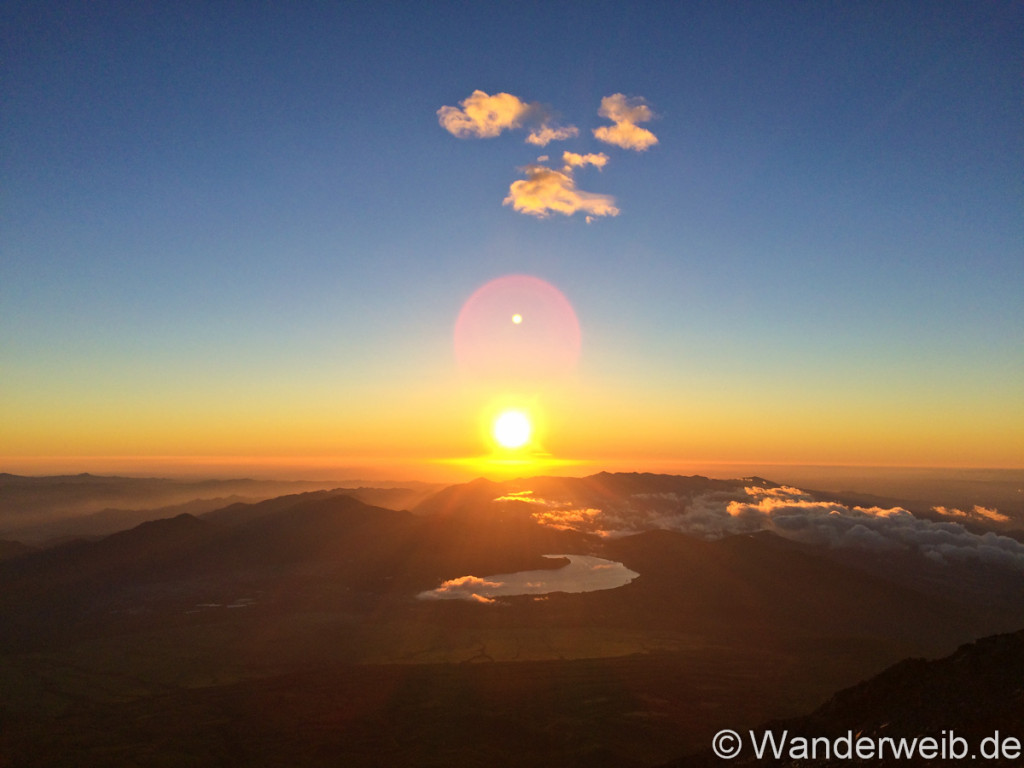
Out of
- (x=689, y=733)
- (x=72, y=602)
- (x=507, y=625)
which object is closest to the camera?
(x=689, y=733)

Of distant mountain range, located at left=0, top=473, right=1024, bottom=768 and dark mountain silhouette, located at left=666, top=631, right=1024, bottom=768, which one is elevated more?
dark mountain silhouette, located at left=666, top=631, right=1024, bottom=768

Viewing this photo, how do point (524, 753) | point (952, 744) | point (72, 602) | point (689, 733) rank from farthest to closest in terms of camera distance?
point (72, 602) < point (689, 733) < point (524, 753) < point (952, 744)

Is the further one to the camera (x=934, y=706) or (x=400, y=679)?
(x=400, y=679)

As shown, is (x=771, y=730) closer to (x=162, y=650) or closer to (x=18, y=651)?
(x=162, y=650)

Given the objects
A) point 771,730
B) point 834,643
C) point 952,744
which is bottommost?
point 834,643

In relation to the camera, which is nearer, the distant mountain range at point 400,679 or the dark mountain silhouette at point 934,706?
the dark mountain silhouette at point 934,706

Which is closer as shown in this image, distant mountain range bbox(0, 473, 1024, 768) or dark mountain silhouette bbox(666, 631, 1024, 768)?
dark mountain silhouette bbox(666, 631, 1024, 768)

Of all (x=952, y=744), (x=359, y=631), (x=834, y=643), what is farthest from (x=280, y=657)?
(x=834, y=643)

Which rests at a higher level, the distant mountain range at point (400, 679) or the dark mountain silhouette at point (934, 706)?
the dark mountain silhouette at point (934, 706)
